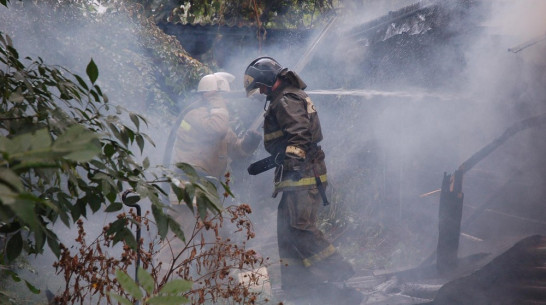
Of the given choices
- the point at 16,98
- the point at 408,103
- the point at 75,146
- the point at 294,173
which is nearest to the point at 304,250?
the point at 294,173

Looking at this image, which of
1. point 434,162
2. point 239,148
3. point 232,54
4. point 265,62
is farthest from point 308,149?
point 232,54

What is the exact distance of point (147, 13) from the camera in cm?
954

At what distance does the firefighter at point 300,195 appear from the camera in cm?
524

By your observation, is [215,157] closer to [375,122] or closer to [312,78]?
[375,122]

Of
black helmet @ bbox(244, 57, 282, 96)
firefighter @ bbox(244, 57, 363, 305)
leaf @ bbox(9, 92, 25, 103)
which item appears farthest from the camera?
black helmet @ bbox(244, 57, 282, 96)

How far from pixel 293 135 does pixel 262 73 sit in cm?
84

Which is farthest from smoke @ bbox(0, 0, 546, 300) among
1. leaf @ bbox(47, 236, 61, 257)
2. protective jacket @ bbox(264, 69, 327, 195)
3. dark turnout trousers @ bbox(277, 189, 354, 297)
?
leaf @ bbox(47, 236, 61, 257)

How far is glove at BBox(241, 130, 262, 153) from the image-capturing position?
6559 millimetres

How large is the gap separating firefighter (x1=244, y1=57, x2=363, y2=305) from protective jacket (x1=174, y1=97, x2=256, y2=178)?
4.09 feet

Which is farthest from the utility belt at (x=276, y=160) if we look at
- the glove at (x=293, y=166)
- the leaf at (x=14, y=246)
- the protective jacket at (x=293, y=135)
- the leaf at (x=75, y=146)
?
the leaf at (x=75, y=146)

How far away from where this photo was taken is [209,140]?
6.73 metres

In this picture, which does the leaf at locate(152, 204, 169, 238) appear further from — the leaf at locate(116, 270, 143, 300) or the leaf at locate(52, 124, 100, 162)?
the leaf at locate(52, 124, 100, 162)

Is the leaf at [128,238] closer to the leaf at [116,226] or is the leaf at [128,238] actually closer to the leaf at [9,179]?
the leaf at [116,226]

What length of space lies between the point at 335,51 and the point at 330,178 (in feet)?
7.75
